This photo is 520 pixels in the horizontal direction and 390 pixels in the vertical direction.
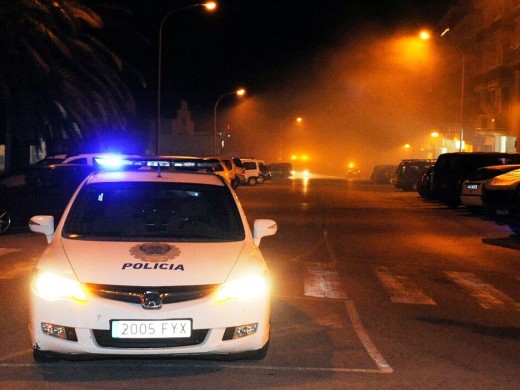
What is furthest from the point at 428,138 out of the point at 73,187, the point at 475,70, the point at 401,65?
the point at 73,187

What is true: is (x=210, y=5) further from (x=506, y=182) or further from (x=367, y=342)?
(x=367, y=342)

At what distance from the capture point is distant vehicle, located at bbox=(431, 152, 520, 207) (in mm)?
28609

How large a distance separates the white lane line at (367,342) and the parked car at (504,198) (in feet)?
32.7

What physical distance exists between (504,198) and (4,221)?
11.2m

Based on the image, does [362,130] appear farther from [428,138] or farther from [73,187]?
[73,187]

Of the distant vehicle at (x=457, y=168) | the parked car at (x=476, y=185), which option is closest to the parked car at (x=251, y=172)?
the distant vehicle at (x=457, y=168)

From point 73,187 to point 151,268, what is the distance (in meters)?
13.6

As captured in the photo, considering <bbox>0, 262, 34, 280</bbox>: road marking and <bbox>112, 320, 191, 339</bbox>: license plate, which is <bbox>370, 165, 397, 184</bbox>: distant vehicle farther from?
<bbox>112, 320, 191, 339</bbox>: license plate

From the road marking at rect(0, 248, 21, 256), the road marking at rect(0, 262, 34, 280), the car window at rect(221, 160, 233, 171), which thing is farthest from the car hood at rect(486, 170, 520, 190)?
the car window at rect(221, 160, 233, 171)

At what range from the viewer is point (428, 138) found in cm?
8756

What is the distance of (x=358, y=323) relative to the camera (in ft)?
28.3

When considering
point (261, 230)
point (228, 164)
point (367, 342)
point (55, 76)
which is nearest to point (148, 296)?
point (261, 230)

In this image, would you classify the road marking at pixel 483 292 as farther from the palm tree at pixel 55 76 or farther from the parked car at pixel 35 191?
the palm tree at pixel 55 76

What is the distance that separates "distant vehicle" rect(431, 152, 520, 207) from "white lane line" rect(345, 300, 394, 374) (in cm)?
1996
